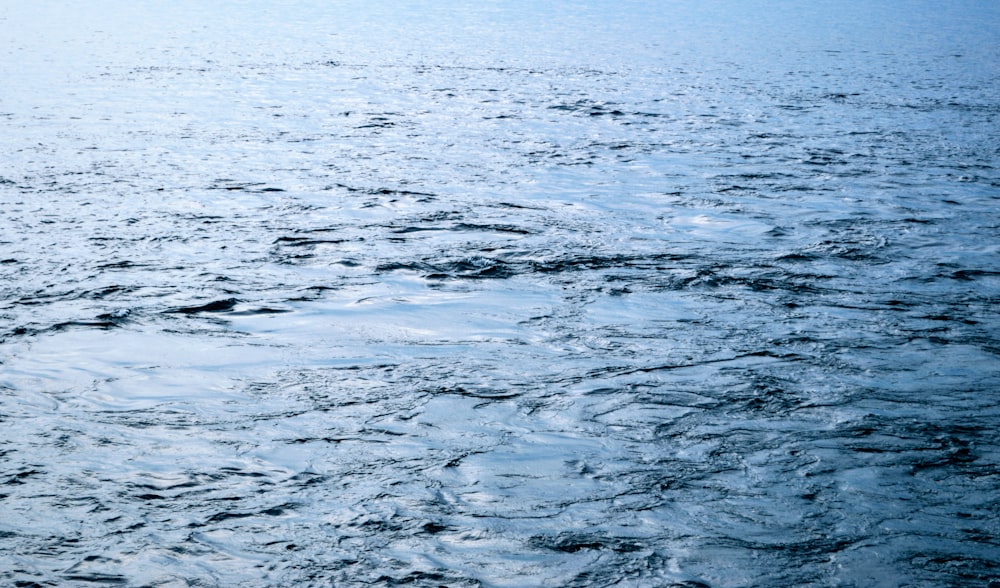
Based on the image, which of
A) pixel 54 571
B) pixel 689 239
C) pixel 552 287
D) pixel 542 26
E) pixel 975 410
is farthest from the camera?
pixel 542 26

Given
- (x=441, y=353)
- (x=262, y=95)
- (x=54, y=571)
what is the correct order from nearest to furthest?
(x=54, y=571) < (x=441, y=353) < (x=262, y=95)

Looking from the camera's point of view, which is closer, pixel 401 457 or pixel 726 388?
pixel 401 457

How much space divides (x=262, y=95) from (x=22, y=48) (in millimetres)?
5102

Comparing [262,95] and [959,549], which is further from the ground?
[262,95]

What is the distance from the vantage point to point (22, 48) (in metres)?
14.1

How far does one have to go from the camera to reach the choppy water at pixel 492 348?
3068 mm

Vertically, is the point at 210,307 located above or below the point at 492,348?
above

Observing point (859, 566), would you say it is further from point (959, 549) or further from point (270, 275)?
point (270, 275)

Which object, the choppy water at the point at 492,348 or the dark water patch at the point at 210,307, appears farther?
the dark water patch at the point at 210,307

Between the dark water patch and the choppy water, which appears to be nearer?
the choppy water

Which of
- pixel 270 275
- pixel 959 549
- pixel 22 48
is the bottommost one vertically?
pixel 959 549

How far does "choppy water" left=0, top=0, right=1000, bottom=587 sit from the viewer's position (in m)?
3.07

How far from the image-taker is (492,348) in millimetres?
4504

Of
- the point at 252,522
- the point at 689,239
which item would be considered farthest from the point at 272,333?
the point at 689,239
